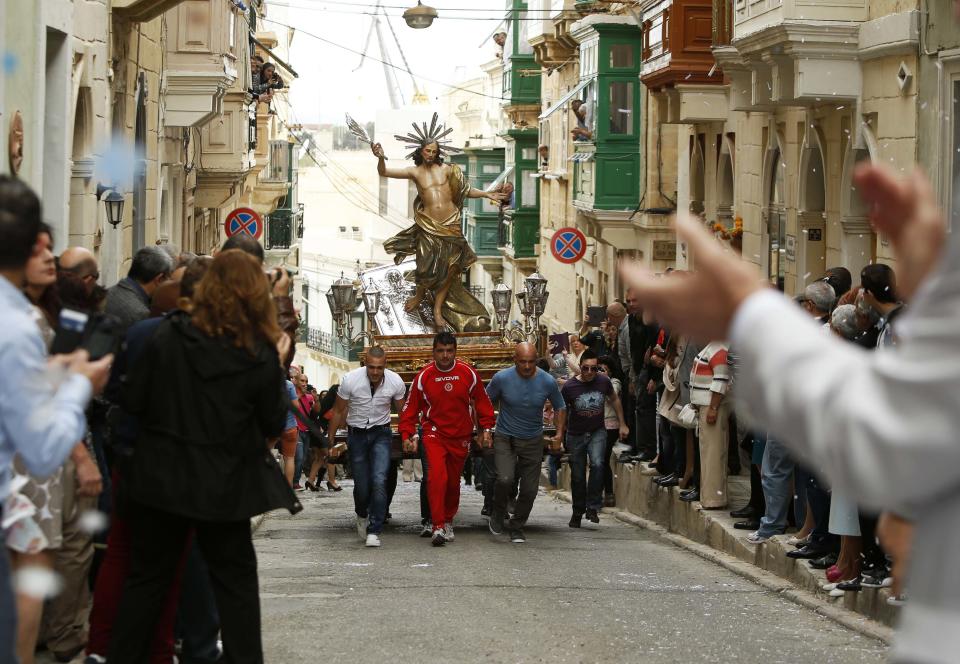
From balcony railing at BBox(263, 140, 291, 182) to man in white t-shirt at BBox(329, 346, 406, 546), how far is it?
3861 cm

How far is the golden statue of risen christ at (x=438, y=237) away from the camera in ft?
70.2

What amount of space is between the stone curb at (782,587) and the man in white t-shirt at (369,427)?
259 cm

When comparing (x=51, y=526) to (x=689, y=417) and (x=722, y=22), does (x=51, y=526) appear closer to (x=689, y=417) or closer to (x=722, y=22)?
(x=689, y=417)

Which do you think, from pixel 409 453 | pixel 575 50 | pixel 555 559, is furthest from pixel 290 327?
pixel 575 50

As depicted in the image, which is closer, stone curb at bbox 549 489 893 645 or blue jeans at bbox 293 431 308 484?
stone curb at bbox 549 489 893 645

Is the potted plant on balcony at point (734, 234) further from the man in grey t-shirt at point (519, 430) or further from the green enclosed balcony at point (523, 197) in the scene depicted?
the green enclosed balcony at point (523, 197)

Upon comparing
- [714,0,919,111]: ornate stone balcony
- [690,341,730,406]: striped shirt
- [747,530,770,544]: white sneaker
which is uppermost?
[714,0,919,111]: ornate stone balcony

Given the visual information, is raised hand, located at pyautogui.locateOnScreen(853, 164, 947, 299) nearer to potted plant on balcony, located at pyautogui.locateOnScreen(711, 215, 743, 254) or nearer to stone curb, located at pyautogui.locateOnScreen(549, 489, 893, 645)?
stone curb, located at pyautogui.locateOnScreen(549, 489, 893, 645)

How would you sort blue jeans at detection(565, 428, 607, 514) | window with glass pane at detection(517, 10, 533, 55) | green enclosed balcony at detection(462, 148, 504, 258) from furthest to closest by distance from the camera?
green enclosed balcony at detection(462, 148, 504, 258) → window with glass pane at detection(517, 10, 533, 55) → blue jeans at detection(565, 428, 607, 514)

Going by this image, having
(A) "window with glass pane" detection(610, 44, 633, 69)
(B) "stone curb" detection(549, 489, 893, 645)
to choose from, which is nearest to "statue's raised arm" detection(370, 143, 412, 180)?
(B) "stone curb" detection(549, 489, 893, 645)

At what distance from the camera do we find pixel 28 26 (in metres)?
12.2

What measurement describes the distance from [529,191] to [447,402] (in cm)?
4040

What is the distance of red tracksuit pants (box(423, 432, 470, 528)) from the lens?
539 inches

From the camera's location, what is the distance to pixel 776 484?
1145 centimetres
